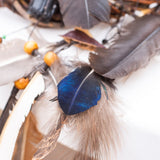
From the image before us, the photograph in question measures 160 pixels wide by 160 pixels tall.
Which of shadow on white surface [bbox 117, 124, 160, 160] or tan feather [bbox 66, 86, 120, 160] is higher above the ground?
tan feather [bbox 66, 86, 120, 160]

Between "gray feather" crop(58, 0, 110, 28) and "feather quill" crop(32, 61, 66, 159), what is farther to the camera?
"gray feather" crop(58, 0, 110, 28)

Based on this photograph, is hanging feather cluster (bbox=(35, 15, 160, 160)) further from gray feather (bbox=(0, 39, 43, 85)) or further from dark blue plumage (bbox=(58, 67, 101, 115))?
gray feather (bbox=(0, 39, 43, 85))

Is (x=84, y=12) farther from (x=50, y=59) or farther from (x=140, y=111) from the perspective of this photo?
(x=140, y=111)

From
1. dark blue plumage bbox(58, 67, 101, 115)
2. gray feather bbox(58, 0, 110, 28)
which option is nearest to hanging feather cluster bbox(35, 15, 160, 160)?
dark blue plumage bbox(58, 67, 101, 115)

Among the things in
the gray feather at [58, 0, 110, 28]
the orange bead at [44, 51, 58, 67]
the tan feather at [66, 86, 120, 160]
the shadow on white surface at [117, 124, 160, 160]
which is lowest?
the shadow on white surface at [117, 124, 160, 160]

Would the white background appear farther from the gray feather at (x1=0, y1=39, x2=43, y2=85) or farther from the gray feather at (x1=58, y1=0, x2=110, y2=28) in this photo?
the gray feather at (x1=58, y1=0, x2=110, y2=28)
